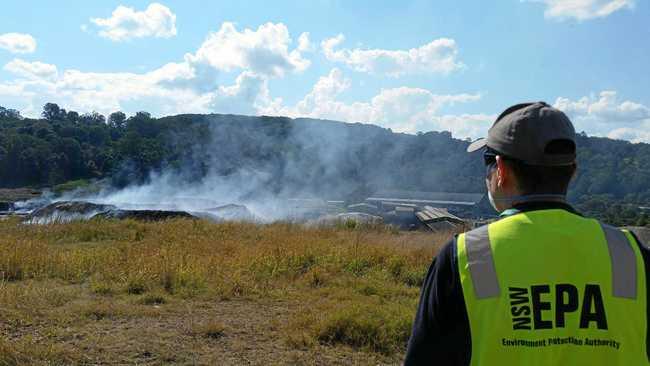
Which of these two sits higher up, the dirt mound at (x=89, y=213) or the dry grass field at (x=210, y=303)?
the dry grass field at (x=210, y=303)

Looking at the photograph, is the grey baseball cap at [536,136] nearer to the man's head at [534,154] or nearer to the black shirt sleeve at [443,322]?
the man's head at [534,154]

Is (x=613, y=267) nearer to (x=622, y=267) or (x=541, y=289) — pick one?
(x=622, y=267)

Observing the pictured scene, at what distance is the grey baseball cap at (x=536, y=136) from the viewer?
4.76 feet

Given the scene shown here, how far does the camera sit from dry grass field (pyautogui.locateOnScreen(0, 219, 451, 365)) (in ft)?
15.5

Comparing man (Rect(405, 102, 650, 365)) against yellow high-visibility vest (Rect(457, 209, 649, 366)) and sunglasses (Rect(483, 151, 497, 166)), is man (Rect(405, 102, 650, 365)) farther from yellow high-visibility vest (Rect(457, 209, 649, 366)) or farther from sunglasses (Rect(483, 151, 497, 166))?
sunglasses (Rect(483, 151, 497, 166))

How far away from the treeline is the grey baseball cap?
32.4 m

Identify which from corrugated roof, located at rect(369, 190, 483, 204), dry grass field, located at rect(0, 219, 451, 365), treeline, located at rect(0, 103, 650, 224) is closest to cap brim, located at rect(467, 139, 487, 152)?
dry grass field, located at rect(0, 219, 451, 365)

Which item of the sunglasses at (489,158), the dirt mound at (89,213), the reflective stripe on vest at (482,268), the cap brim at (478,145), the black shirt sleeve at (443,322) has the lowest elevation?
the dirt mound at (89,213)

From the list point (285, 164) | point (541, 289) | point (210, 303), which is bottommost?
point (210, 303)

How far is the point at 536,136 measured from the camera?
1.46 meters

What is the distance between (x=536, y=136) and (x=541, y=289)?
40 cm

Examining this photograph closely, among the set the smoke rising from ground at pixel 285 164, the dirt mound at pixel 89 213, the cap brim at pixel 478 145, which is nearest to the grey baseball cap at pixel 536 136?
the cap brim at pixel 478 145

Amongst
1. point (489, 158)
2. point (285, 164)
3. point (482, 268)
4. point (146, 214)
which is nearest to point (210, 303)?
point (489, 158)

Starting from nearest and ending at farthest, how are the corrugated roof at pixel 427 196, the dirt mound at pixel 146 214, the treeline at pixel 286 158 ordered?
the dirt mound at pixel 146 214
the corrugated roof at pixel 427 196
the treeline at pixel 286 158
